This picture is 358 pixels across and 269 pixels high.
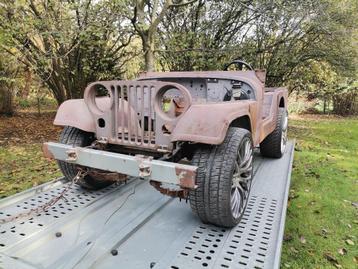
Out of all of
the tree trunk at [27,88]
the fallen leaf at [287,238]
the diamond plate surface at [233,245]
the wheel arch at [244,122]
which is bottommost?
the fallen leaf at [287,238]

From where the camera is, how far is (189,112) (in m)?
2.43

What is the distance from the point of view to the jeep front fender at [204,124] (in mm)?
2283

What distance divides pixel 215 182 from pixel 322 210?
1858mm

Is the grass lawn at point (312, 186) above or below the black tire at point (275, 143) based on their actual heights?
below

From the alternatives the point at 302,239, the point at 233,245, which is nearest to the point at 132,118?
the point at 233,245

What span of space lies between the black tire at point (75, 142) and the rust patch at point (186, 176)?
1210 mm

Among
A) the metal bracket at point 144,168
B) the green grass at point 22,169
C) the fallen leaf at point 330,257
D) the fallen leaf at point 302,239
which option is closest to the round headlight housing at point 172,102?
the metal bracket at point 144,168

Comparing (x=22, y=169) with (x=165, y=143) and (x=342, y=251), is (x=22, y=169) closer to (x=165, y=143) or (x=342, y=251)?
(x=165, y=143)

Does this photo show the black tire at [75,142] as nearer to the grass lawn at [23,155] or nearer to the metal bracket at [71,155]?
the metal bracket at [71,155]

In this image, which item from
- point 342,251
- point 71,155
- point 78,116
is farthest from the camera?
point 78,116

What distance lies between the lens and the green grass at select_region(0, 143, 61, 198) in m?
4.07

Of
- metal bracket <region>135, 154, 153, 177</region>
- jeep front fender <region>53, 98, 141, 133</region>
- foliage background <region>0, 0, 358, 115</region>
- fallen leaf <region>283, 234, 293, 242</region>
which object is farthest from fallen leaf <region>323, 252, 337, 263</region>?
foliage background <region>0, 0, 358, 115</region>

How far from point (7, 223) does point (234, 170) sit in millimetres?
1856

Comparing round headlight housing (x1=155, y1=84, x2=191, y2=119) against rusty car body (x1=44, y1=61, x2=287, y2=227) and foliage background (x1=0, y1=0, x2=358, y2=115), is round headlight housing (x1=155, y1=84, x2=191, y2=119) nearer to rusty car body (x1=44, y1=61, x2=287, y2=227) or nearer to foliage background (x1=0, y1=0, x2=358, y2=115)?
rusty car body (x1=44, y1=61, x2=287, y2=227)
